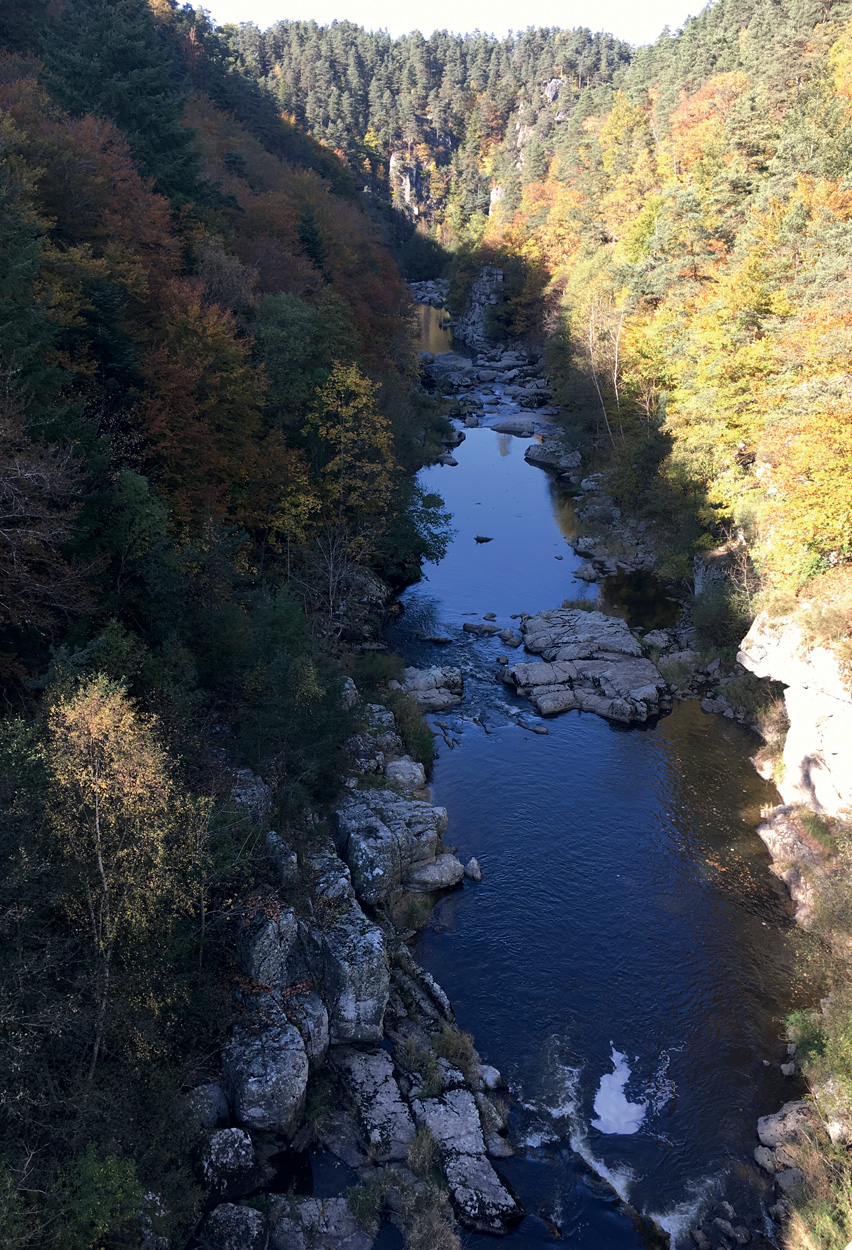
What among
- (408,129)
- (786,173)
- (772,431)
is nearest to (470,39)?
(408,129)

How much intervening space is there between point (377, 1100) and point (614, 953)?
24.9 feet

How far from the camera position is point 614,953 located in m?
19.9

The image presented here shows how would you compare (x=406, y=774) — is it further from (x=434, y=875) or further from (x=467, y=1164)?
(x=467, y=1164)

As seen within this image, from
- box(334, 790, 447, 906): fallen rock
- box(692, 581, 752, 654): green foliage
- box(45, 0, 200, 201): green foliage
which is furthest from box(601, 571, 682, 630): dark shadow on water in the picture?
box(45, 0, 200, 201): green foliage

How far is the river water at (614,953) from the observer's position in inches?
594

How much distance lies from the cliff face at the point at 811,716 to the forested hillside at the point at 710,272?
2712mm

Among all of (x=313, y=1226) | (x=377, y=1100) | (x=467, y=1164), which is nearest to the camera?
(x=313, y=1226)

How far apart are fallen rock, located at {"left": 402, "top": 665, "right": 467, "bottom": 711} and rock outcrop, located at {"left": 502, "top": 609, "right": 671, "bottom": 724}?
7.82 feet

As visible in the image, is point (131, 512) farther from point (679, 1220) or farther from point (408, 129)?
point (408, 129)

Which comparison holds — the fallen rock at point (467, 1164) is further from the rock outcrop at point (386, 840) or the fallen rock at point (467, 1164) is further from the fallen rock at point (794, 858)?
the fallen rock at point (794, 858)

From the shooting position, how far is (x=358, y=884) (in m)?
20.1

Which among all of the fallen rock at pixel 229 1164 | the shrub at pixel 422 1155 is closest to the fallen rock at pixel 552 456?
the shrub at pixel 422 1155

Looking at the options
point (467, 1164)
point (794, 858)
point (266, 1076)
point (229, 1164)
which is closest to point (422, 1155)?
point (467, 1164)

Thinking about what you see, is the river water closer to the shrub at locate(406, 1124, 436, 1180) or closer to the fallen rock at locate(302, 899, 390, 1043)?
the shrub at locate(406, 1124, 436, 1180)
